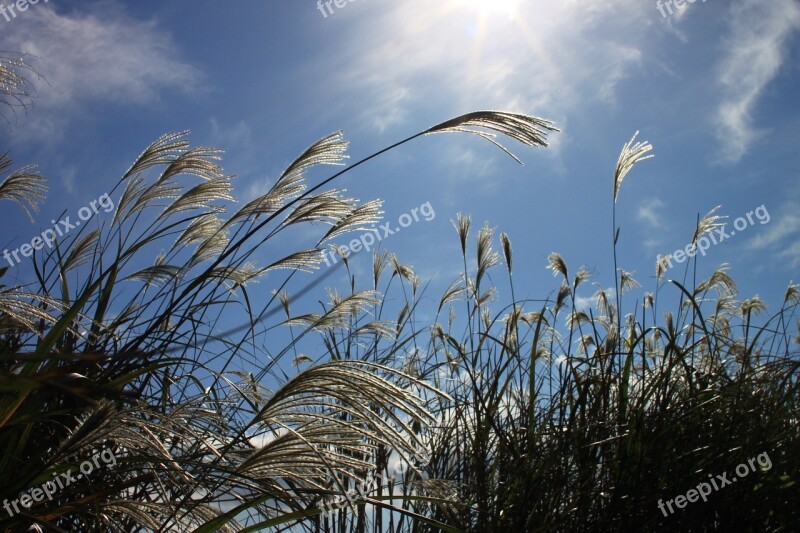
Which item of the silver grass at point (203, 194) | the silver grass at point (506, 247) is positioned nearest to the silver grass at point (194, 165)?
the silver grass at point (203, 194)

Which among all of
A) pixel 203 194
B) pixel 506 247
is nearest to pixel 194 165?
pixel 203 194

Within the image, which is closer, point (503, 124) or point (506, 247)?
point (503, 124)

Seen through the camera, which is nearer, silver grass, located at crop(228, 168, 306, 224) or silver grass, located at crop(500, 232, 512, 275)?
silver grass, located at crop(228, 168, 306, 224)

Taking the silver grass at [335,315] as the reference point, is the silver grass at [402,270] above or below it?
above

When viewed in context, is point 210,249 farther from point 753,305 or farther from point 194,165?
point 753,305

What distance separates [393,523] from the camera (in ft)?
9.98

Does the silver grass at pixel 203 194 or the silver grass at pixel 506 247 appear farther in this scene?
the silver grass at pixel 506 247

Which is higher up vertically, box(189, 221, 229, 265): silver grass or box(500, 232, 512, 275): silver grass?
box(500, 232, 512, 275): silver grass

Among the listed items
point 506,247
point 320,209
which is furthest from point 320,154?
point 506,247

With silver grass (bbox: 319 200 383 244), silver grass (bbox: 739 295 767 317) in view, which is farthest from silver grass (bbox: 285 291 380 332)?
silver grass (bbox: 739 295 767 317)

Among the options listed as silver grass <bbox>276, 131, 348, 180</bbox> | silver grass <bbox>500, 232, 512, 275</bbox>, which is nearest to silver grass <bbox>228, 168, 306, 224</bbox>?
silver grass <bbox>276, 131, 348, 180</bbox>

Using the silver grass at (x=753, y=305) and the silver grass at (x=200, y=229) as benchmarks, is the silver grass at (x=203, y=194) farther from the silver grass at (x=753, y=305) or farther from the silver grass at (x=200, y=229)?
the silver grass at (x=753, y=305)

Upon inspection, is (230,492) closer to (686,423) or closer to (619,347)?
(686,423)

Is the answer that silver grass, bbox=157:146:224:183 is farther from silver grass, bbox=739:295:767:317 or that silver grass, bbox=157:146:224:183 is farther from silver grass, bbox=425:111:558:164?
silver grass, bbox=739:295:767:317
